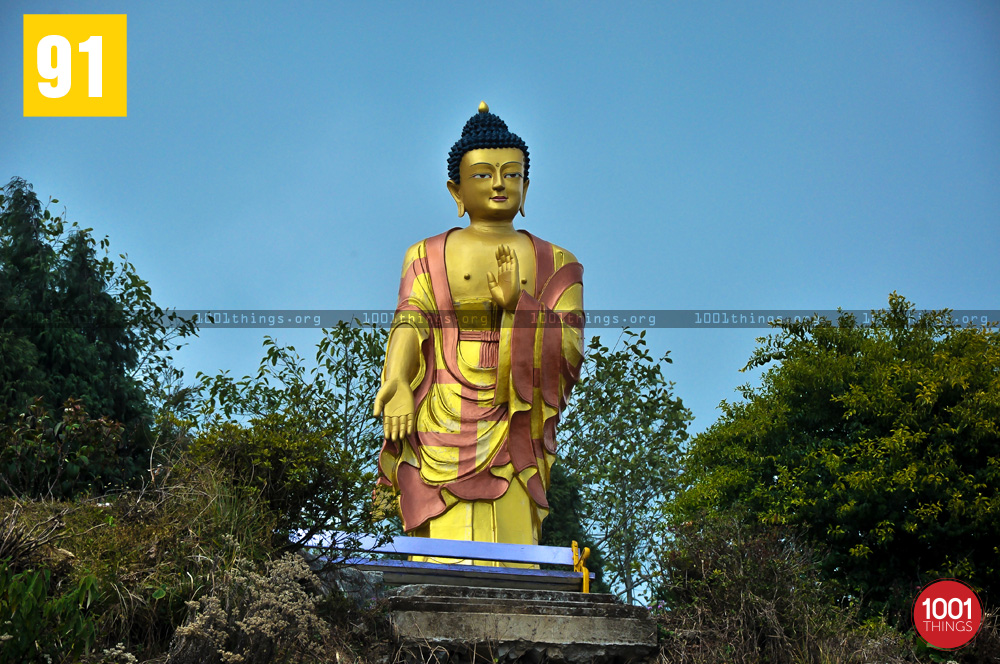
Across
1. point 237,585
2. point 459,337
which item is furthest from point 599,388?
point 237,585

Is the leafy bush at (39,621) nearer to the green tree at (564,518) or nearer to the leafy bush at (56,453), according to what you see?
the leafy bush at (56,453)

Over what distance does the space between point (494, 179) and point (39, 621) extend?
5.22m

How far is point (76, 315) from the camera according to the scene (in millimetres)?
11273

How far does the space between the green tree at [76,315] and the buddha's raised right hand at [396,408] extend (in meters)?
4.12

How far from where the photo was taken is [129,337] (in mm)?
11734

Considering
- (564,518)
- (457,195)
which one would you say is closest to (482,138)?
(457,195)

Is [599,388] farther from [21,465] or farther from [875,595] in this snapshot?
[21,465]

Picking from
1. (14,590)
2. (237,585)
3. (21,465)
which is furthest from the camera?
(21,465)

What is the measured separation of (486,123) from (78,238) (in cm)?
549

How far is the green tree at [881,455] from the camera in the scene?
7484 millimetres

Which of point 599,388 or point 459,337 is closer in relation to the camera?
point 459,337

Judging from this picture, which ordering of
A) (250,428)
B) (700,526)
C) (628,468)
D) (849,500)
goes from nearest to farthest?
(250,428) < (700,526) < (849,500) < (628,468)

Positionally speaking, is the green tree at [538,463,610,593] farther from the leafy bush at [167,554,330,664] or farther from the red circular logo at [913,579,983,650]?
the leafy bush at [167,554,330,664]

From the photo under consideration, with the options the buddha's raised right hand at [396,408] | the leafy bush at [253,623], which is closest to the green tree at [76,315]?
the buddha's raised right hand at [396,408]
